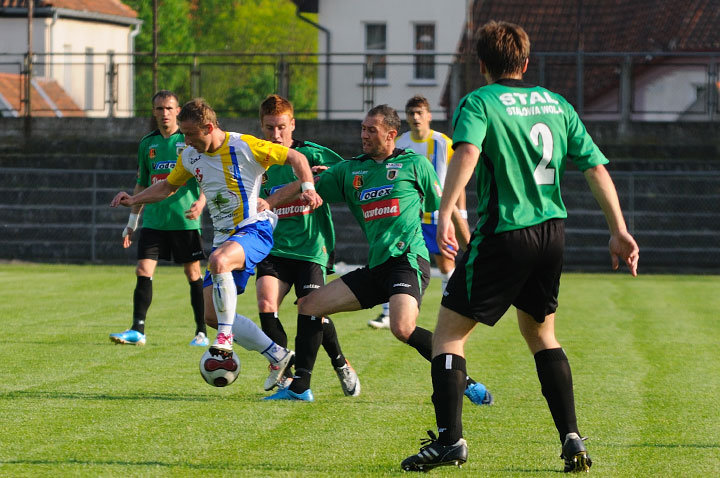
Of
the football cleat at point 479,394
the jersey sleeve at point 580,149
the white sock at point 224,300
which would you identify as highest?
the jersey sleeve at point 580,149

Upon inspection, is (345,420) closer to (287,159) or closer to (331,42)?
(287,159)

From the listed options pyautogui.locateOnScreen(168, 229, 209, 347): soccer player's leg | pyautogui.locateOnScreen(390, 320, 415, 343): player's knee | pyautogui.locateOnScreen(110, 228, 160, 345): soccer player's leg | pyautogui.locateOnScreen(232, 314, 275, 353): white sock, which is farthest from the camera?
pyautogui.locateOnScreen(168, 229, 209, 347): soccer player's leg

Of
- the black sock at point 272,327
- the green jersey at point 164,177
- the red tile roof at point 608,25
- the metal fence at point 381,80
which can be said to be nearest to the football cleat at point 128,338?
the green jersey at point 164,177

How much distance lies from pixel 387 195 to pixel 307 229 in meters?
0.91

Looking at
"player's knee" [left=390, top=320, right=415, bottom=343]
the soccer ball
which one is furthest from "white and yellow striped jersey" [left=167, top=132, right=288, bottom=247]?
"player's knee" [left=390, top=320, right=415, bottom=343]

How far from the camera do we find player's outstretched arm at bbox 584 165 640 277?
17.2ft

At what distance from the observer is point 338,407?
7172mm

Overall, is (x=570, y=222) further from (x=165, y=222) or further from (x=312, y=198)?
(x=312, y=198)

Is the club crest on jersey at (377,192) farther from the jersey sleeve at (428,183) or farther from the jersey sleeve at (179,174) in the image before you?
the jersey sleeve at (179,174)

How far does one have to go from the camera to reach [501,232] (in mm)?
5207

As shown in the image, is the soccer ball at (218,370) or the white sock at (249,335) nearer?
the soccer ball at (218,370)

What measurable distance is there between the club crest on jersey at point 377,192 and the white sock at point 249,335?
1.10 m

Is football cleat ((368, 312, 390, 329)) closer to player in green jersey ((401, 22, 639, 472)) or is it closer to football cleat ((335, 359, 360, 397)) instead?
football cleat ((335, 359, 360, 397))

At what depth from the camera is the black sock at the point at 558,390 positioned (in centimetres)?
539
